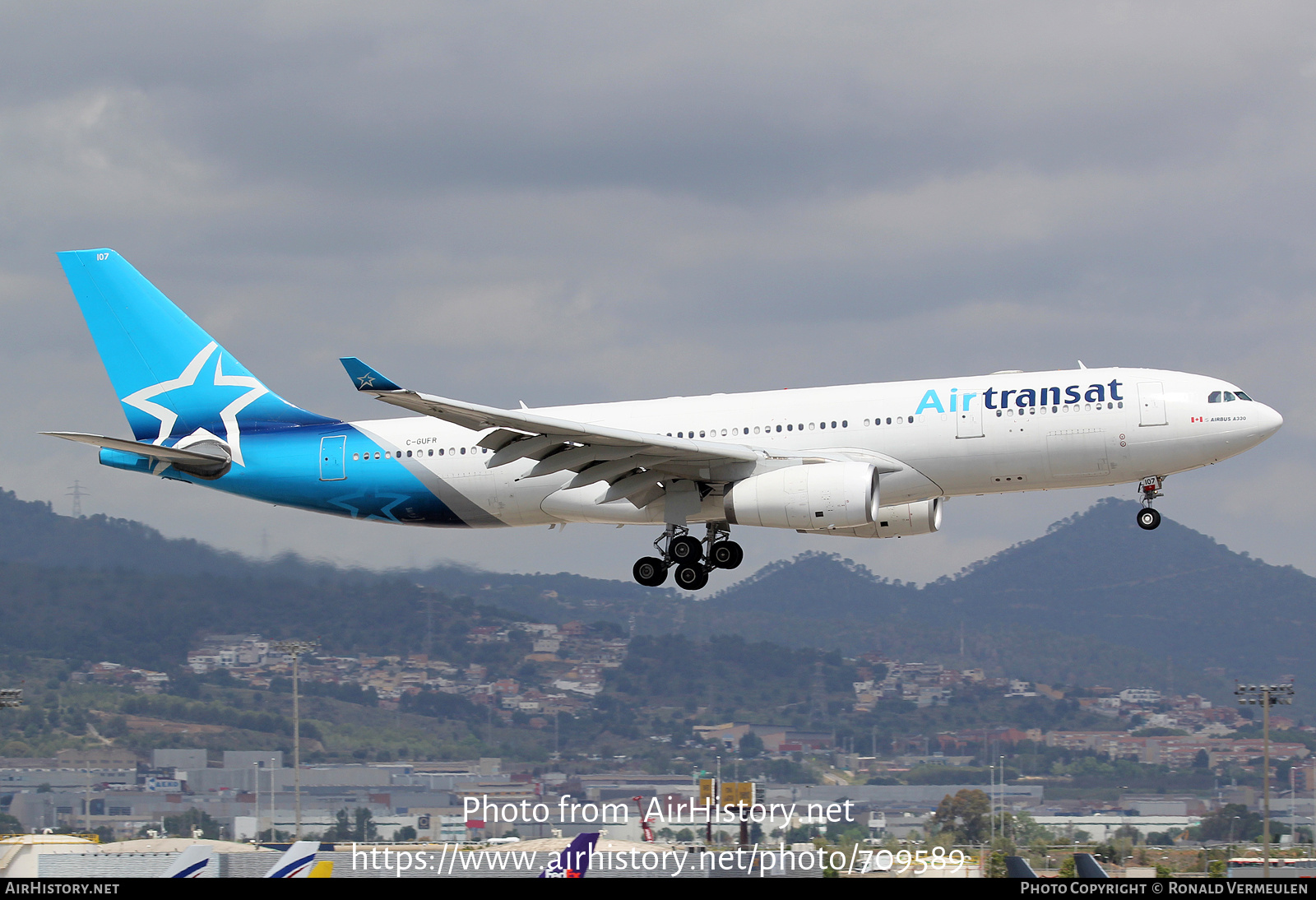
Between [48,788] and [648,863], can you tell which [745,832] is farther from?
[48,788]

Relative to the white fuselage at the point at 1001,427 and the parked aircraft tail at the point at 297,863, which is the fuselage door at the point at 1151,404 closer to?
the white fuselage at the point at 1001,427

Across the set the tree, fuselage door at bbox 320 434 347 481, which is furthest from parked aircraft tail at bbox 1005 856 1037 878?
the tree

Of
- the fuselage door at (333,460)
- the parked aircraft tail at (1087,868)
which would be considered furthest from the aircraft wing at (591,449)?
the parked aircraft tail at (1087,868)

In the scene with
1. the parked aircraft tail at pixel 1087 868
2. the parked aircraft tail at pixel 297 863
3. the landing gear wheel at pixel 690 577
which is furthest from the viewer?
the landing gear wheel at pixel 690 577

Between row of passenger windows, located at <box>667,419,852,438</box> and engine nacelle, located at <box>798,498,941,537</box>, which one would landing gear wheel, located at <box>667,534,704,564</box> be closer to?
row of passenger windows, located at <box>667,419,852,438</box>

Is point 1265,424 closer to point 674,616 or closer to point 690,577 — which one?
point 690,577

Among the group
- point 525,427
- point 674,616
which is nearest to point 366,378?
point 525,427
